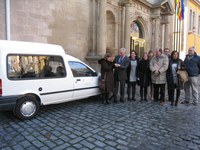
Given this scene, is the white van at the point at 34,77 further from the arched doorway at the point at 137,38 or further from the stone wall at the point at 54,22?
the arched doorway at the point at 137,38

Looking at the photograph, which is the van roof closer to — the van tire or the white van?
the white van

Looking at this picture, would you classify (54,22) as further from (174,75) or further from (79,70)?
(174,75)

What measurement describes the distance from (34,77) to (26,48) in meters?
0.73

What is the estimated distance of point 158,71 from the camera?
21.7 feet

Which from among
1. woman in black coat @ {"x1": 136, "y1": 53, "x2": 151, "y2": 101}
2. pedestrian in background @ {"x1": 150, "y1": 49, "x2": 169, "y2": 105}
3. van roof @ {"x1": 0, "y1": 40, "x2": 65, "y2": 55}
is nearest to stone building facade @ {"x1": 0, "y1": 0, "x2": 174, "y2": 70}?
van roof @ {"x1": 0, "y1": 40, "x2": 65, "y2": 55}

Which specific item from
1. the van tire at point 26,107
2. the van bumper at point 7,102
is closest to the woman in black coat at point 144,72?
the van tire at point 26,107

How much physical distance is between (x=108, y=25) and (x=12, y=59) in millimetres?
9125

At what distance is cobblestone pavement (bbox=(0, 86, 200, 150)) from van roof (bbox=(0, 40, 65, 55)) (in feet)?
5.32

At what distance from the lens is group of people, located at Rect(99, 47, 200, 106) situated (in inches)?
259

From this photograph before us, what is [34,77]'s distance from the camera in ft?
16.8

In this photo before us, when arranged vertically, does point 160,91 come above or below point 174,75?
below

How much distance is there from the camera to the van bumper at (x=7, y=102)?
15.1 ft

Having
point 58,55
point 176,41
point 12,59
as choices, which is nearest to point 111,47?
point 58,55

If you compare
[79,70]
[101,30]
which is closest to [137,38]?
[101,30]
